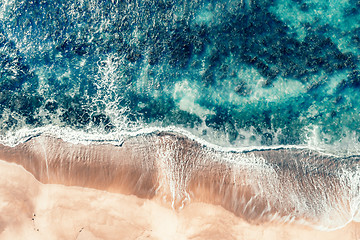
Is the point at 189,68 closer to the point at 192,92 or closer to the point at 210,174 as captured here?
the point at 192,92

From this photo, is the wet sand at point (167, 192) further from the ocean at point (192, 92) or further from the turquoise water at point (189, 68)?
the turquoise water at point (189, 68)

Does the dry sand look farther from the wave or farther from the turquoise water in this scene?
the turquoise water

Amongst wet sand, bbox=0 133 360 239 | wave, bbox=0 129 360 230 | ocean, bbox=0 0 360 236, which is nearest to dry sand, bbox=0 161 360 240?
wet sand, bbox=0 133 360 239

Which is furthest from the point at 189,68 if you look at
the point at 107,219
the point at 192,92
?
the point at 107,219

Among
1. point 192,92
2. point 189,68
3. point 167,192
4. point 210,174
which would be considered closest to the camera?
point 167,192

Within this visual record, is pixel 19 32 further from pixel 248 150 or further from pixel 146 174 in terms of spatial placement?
pixel 248 150

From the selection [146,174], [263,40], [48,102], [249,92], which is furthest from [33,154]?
[263,40]

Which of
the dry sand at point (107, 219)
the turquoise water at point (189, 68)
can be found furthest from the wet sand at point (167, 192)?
the turquoise water at point (189, 68)
